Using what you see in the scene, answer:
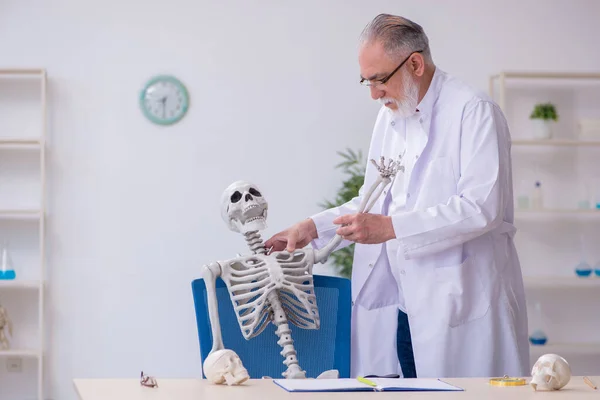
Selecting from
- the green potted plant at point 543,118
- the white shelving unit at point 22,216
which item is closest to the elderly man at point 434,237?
the green potted plant at point 543,118

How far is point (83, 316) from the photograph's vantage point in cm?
484

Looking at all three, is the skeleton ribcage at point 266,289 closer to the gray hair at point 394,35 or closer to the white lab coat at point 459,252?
the white lab coat at point 459,252

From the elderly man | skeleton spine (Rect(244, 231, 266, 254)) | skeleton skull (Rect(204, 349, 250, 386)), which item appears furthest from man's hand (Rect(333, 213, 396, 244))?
skeleton skull (Rect(204, 349, 250, 386))

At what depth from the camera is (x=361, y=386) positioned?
5.54 ft

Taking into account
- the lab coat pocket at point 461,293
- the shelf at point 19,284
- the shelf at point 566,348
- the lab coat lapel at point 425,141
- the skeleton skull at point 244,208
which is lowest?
the shelf at point 566,348

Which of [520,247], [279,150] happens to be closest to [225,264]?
[279,150]

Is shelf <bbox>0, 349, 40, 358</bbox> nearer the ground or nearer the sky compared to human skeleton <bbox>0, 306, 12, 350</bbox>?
nearer the ground

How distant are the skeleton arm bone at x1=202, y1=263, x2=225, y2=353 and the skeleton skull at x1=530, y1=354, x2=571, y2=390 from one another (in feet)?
2.66

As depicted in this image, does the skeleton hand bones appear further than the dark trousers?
No

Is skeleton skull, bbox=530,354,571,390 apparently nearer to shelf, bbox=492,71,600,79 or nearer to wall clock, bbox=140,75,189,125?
shelf, bbox=492,71,600,79

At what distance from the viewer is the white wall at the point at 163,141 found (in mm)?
4852

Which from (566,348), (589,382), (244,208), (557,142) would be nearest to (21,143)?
(244,208)

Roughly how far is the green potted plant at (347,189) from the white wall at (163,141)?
78 mm

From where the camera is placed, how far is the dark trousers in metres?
2.47
